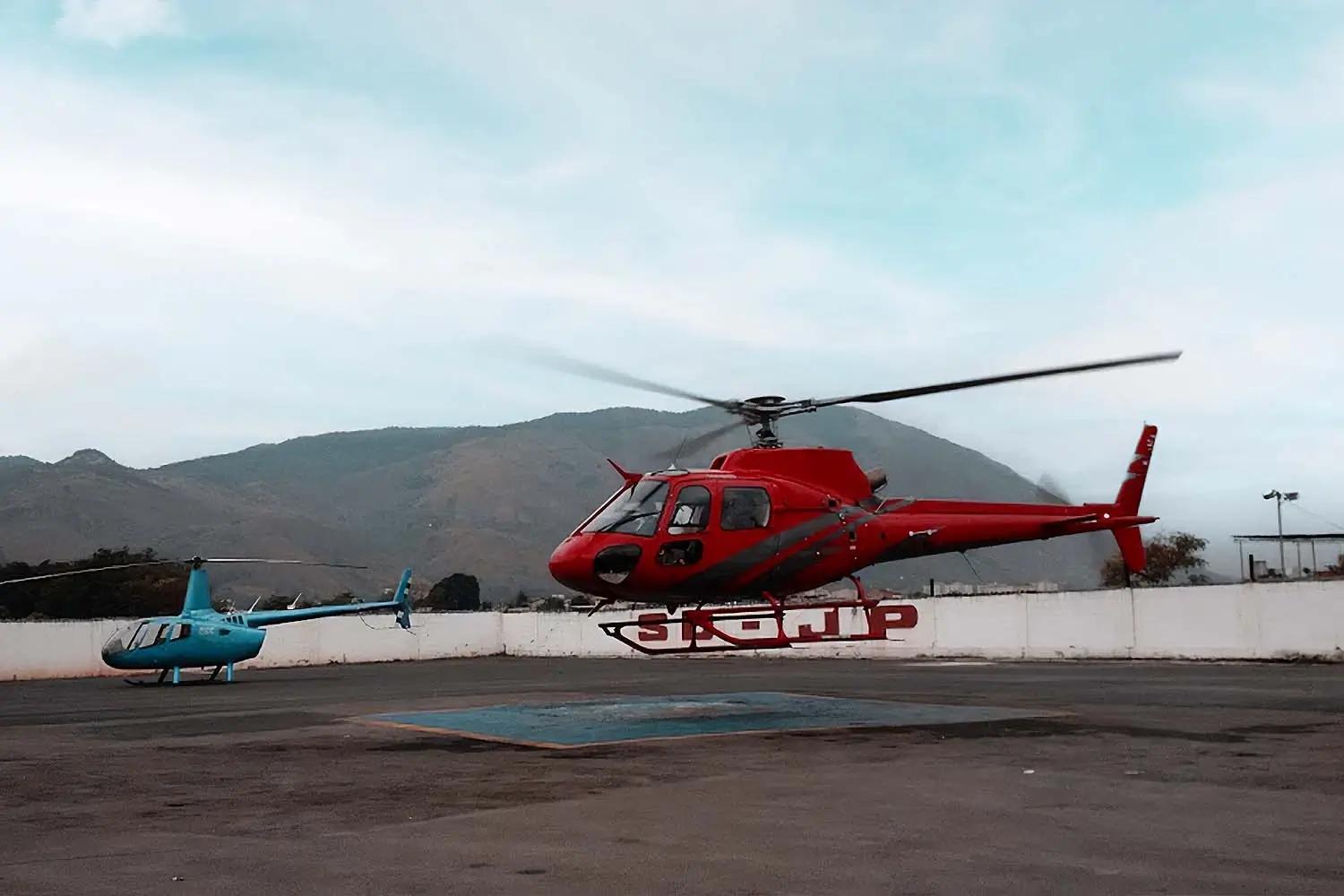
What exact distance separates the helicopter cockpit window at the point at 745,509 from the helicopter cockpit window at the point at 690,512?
29cm

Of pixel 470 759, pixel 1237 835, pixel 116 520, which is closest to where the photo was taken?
pixel 1237 835

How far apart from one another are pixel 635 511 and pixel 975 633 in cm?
2414

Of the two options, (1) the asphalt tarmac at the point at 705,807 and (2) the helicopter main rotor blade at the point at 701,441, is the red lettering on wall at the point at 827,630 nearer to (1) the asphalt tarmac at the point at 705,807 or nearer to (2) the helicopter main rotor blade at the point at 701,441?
(1) the asphalt tarmac at the point at 705,807

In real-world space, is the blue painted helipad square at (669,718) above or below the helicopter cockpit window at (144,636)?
below

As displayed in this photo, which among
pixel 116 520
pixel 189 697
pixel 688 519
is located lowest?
pixel 189 697

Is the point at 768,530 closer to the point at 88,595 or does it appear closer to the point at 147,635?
the point at 147,635

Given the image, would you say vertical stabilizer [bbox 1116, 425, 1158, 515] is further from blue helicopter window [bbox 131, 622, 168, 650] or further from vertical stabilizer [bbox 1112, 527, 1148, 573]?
blue helicopter window [bbox 131, 622, 168, 650]

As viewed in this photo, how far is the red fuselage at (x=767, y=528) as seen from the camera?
689 inches

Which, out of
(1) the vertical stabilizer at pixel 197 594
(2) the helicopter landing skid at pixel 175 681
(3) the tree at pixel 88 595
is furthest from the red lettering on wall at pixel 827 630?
(3) the tree at pixel 88 595

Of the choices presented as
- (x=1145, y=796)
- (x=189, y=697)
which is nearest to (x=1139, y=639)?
(x=189, y=697)

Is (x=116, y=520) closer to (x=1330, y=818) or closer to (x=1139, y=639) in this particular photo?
(x=1139, y=639)

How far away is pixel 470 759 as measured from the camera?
1323 cm

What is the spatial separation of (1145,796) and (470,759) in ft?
22.1

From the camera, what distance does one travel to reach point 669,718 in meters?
→ 18.0
